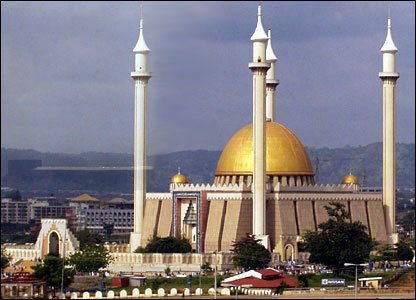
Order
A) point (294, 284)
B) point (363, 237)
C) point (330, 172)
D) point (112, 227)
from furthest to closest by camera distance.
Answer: point (330, 172) < point (112, 227) < point (363, 237) < point (294, 284)

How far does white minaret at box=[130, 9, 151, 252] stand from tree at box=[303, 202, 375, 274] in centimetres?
1119

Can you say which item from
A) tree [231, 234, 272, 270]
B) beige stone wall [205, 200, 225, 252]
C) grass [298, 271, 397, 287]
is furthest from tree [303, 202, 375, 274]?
beige stone wall [205, 200, 225, 252]

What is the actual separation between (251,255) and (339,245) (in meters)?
4.16

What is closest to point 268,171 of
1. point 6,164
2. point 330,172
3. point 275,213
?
point 275,213

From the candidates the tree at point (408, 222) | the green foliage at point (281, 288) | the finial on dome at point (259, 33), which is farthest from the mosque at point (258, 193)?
the tree at point (408, 222)

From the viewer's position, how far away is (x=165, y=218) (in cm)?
8431

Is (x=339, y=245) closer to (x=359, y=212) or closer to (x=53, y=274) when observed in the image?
(x=359, y=212)

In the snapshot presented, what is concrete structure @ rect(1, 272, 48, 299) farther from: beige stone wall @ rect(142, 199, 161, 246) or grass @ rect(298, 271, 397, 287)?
beige stone wall @ rect(142, 199, 161, 246)

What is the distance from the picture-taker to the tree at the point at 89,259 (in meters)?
74.2

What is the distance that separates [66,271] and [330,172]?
4093 inches

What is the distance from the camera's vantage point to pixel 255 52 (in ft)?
263

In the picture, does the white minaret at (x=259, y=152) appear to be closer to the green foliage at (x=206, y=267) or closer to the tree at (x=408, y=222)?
the green foliage at (x=206, y=267)

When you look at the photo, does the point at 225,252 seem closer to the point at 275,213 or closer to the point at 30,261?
the point at 275,213

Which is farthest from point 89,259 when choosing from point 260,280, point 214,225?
point 260,280
